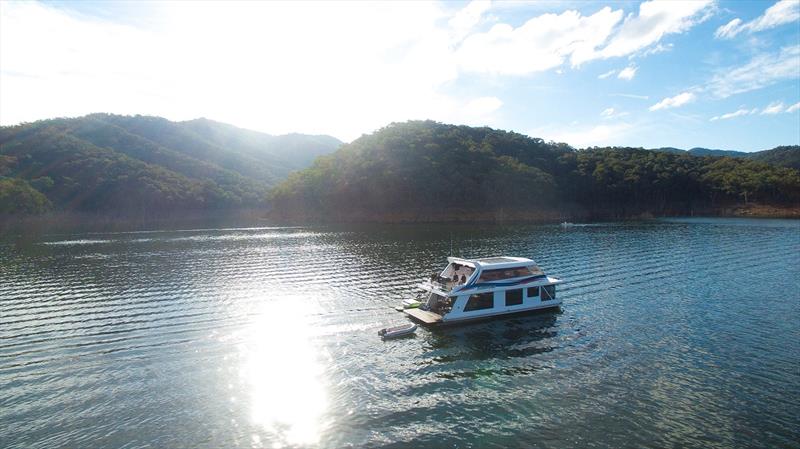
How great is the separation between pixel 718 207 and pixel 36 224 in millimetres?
203717

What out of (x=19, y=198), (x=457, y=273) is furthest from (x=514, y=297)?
(x=19, y=198)

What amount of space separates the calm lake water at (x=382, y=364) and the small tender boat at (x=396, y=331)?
0.74 m

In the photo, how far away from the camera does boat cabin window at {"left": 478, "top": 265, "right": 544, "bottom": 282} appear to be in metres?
29.8

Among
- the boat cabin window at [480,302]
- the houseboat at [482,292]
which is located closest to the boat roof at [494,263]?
the houseboat at [482,292]

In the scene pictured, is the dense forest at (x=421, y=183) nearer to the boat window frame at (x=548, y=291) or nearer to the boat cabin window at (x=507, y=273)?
the boat cabin window at (x=507, y=273)

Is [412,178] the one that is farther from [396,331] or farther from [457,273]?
[396,331]

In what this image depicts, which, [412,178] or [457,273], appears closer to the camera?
[457,273]

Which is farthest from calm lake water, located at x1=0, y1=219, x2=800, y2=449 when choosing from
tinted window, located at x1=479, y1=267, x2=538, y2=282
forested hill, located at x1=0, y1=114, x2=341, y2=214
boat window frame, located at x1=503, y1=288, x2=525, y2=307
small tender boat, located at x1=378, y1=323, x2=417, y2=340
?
forested hill, located at x1=0, y1=114, x2=341, y2=214

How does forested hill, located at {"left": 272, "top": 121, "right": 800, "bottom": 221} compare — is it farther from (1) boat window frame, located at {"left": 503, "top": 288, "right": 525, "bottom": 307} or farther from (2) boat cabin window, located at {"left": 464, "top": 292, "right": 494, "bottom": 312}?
(2) boat cabin window, located at {"left": 464, "top": 292, "right": 494, "bottom": 312}

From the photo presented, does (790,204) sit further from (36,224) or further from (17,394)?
(36,224)

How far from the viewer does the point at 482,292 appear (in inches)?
1147

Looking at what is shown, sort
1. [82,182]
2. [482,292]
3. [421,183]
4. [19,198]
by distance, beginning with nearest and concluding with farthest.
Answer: [482,292] → [19,198] → [421,183] → [82,182]

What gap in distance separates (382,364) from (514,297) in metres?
12.3

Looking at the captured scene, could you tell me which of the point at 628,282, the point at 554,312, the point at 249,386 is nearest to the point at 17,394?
the point at 249,386
